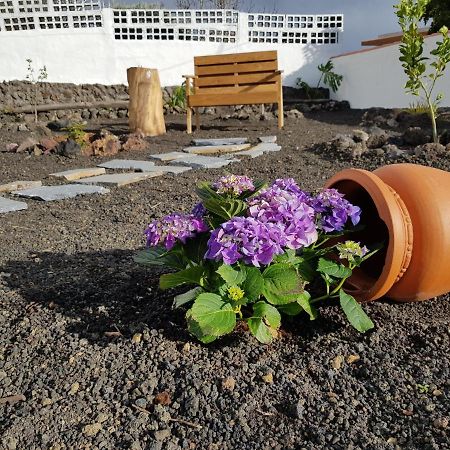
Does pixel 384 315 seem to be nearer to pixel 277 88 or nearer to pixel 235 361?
pixel 235 361

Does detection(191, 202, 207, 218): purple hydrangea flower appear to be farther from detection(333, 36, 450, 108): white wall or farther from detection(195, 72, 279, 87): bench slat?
detection(333, 36, 450, 108): white wall

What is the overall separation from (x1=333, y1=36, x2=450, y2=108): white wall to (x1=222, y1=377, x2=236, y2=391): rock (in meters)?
7.95

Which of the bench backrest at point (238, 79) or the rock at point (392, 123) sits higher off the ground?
the bench backrest at point (238, 79)

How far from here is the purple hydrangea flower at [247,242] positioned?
1.49 m

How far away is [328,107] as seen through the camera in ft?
34.2

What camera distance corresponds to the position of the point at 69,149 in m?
5.47

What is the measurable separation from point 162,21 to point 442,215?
9.94 m

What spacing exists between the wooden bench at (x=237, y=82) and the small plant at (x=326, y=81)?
12.6 ft

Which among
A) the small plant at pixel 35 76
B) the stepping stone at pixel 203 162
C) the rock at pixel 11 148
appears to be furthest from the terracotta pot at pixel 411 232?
the small plant at pixel 35 76

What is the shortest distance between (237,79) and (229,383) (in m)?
6.18

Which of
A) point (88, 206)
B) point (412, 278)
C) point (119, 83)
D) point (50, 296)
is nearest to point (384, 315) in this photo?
point (412, 278)

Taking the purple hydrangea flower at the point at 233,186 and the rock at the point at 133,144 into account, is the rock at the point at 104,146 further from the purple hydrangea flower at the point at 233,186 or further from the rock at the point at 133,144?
the purple hydrangea flower at the point at 233,186

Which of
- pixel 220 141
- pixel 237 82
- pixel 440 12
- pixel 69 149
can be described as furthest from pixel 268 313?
pixel 440 12

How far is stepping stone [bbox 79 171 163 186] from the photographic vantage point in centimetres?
420
